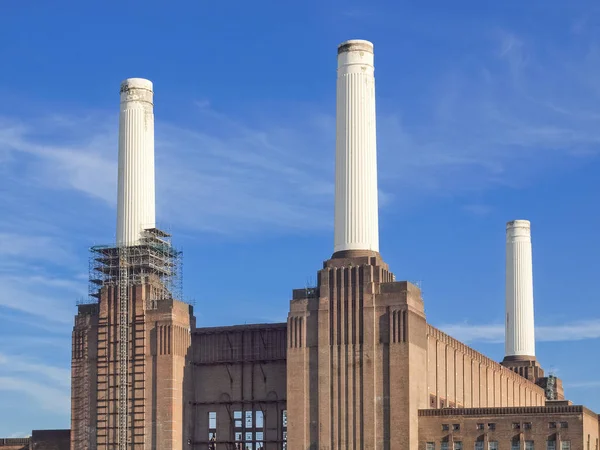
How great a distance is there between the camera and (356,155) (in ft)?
357

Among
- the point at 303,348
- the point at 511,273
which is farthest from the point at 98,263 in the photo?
the point at 511,273

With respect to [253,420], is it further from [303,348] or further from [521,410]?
[521,410]

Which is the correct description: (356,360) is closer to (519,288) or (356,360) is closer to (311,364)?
(311,364)

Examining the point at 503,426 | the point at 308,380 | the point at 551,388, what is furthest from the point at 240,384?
the point at 551,388

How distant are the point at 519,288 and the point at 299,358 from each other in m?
58.6

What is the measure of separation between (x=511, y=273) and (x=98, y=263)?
60.4m

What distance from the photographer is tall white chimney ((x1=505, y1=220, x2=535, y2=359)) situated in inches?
6265

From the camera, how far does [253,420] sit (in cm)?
11275

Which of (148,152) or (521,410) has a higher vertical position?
(148,152)

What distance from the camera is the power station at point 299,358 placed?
104 meters

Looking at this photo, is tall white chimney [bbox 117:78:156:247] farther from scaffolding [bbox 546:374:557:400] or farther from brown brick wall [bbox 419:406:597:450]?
scaffolding [bbox 546:374:557:400]

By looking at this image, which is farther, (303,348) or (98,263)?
(98,263)

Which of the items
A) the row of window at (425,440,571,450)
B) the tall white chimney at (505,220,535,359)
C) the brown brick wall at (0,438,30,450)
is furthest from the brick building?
the tall white chimney at (505,220,535,359)

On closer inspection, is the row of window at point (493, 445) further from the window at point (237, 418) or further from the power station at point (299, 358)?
the window at point (237, 418)
